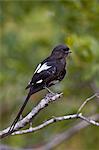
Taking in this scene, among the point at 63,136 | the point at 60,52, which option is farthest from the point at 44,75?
the point at 63,136

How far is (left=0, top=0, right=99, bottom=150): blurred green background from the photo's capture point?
23.0ft

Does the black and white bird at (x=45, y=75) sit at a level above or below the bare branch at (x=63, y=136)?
below

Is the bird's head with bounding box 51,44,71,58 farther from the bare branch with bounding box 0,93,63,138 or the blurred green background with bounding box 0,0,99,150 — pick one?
the blurred green background with bounding box 0,0,99,150

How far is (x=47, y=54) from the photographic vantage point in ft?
28.0

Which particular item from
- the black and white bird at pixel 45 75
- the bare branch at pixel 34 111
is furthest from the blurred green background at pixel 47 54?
the bare branch at pixel 34 111

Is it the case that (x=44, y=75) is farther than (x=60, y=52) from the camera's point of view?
No

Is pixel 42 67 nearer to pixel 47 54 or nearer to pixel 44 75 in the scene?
pixel 44 75

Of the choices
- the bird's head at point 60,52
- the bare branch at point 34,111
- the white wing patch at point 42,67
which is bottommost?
the bare branch at point 34,111

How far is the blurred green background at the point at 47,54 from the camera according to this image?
23.0ft

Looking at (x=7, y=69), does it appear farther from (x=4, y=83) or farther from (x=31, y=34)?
(x=31, y=34)

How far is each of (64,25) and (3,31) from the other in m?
1.31

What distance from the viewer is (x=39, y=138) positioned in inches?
348

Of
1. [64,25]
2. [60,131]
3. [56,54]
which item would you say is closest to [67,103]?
[60,131]

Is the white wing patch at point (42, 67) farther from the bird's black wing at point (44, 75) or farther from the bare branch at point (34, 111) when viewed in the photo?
the bare branch at point (34, 111)
